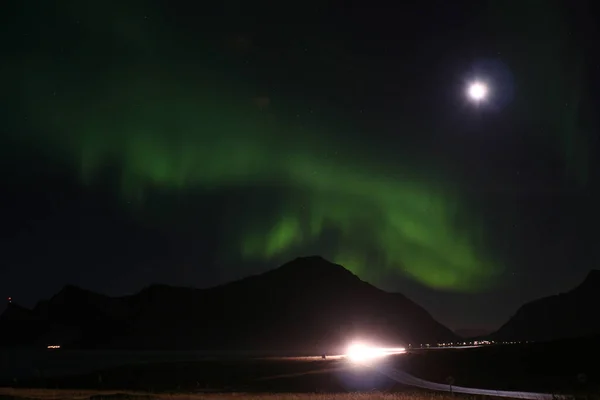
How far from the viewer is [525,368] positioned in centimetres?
8144

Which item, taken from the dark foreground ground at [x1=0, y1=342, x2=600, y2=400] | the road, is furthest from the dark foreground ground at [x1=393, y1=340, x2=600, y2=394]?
the road

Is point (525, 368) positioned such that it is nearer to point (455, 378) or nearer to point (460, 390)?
point (455, 378)

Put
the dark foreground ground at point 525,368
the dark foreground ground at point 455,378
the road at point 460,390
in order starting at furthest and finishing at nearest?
the dark foreground ground at point 525,368
the dark foreground ground at point 455,378
the road at point 460,390

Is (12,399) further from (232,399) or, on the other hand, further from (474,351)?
(474,351)

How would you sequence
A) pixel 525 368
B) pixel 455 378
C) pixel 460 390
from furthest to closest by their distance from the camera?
1. pixel 525 368
2. pixel 455 378
3. pixel 460 390

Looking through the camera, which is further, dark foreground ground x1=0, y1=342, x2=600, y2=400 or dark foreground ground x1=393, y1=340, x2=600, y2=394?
dark foreground ground x1=393, y1=340, x2=600, y2=394

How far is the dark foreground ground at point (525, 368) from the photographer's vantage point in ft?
220

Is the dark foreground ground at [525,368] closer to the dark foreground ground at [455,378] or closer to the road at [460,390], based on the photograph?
the dark foreground ground at [455,378]

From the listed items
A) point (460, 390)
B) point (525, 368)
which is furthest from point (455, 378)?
point (460, 390)

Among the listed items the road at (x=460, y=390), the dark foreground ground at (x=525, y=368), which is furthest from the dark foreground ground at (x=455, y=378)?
the road at (x=460, y=390)

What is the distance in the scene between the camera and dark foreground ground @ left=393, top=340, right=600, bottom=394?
67.0m

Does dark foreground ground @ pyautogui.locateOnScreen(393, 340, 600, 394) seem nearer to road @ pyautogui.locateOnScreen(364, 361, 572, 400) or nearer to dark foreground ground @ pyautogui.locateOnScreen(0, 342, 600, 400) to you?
dark foreground ground @ pyautogui.locateOnScreen(0, 342, 600, 400)

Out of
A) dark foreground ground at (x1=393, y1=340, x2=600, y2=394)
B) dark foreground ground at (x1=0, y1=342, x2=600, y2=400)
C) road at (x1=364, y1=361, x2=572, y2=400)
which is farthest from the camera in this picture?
dark foreground ground at (x1=393, y1=340, x2=600, y2=394)

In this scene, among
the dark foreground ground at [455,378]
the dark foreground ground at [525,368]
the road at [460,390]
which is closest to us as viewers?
the road at [460,390]
